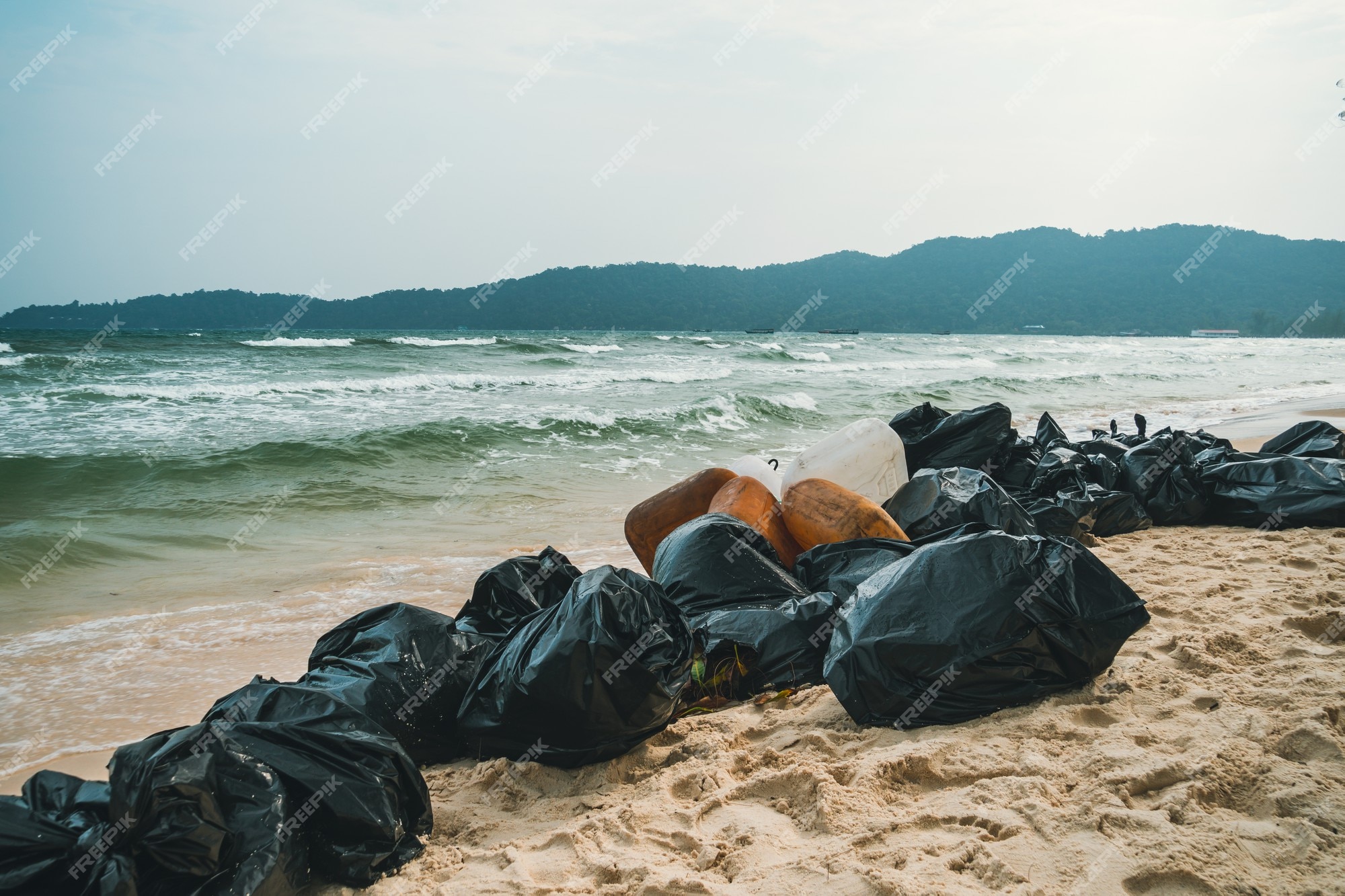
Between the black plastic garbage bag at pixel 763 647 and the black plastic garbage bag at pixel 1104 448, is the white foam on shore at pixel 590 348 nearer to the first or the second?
the black plastic garbage bag at pixel 1104 448

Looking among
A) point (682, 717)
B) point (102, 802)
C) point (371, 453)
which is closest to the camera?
point (102, 802)

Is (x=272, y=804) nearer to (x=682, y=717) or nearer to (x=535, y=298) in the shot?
(x=682, y=717)

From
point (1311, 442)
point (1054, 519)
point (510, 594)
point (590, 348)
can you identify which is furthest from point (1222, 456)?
point (590, 348)

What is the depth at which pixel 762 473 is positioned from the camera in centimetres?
456

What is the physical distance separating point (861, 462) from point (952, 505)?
802mm

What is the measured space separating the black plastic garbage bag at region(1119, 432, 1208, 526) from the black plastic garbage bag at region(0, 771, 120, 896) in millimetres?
5344

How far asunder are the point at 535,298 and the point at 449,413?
2156 inches

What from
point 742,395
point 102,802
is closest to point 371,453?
point 742,395

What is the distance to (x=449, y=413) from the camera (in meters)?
13.2

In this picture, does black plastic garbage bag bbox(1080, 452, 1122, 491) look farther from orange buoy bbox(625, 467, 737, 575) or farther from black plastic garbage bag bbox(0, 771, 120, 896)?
black plastic garbage bag bbox(0, 771, 120, 896)

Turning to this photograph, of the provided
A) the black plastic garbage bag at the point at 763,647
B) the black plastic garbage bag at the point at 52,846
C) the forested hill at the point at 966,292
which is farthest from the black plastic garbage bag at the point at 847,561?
the forested hill at the point at 966,292

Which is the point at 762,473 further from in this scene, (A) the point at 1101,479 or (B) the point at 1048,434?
(B) the point at 1048,434

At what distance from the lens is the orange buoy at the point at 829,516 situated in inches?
141

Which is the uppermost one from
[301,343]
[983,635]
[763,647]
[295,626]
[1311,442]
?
[301,343]
